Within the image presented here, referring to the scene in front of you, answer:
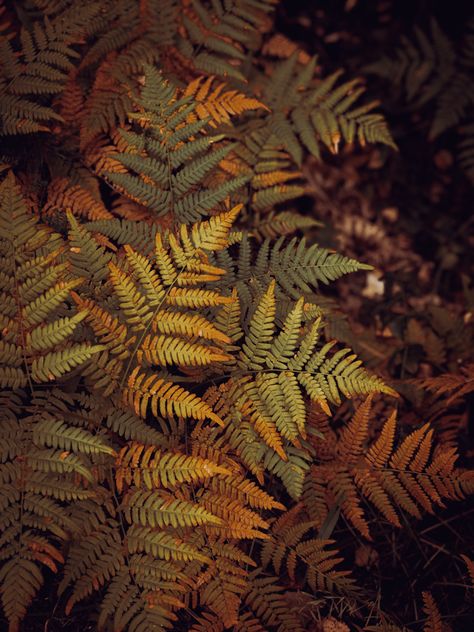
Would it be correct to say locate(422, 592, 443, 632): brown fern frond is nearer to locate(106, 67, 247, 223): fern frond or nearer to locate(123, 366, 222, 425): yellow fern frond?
locate(123, 366, 222, 425): yellow fern frond

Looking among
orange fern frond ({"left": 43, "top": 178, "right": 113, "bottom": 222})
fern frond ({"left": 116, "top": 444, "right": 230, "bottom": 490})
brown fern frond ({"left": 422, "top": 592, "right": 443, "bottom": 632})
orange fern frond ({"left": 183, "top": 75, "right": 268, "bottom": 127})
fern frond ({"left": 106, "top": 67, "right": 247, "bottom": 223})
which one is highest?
orange fern frond ({"left": 183, "top": 75, "right": 268, "bottom": 127})

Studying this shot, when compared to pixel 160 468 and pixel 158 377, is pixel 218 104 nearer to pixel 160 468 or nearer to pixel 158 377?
pixel 158 377

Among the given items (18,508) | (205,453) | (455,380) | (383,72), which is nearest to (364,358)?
(455,380)

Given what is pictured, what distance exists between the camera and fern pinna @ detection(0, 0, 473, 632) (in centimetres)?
199

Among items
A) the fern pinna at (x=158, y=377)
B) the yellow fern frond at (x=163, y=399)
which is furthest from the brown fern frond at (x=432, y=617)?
the yellow fern frond at (x=163, y=399)

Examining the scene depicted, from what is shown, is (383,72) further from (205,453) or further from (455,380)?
(205,453)

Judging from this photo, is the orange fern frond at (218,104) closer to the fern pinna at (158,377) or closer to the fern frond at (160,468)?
the fern pinna at (158,377)

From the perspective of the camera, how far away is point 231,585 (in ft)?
7.06

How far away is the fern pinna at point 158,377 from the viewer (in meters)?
1.99

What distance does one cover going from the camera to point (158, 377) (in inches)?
89.5

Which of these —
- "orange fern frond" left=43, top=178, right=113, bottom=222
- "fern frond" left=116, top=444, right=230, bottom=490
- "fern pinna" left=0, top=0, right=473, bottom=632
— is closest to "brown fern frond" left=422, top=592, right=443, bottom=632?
"fern pinna" left=0, top=0, right=473, bottom=632

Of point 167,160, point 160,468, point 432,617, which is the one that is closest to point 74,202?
point 167,160

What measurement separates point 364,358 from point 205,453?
5.18 feet

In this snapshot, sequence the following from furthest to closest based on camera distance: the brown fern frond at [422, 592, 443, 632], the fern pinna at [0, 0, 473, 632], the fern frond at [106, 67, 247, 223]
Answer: the fern frond at [106, 67, 247, 223] → the brown fern frond at [422, 592, 443, 632] → the fern pinna at [0, 0, 473, 632]
